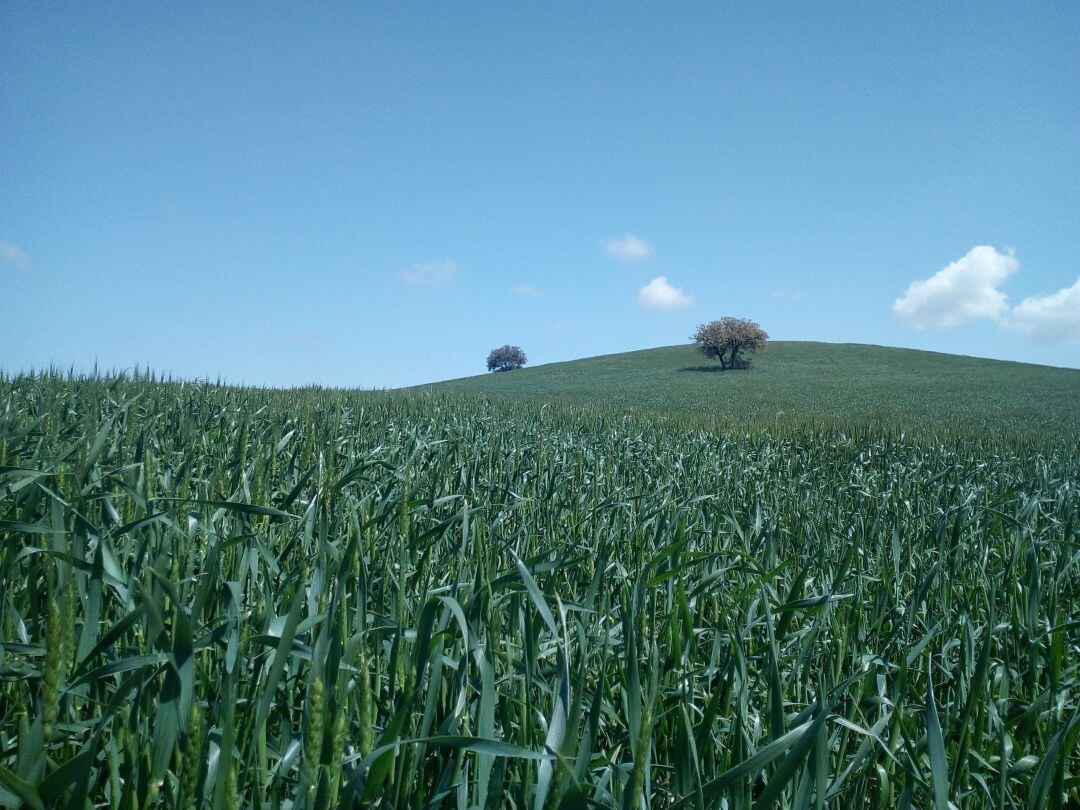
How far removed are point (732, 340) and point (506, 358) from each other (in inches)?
2019

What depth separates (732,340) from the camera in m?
61.8

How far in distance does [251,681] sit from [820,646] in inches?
83.4

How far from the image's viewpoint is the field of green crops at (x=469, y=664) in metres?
1.10

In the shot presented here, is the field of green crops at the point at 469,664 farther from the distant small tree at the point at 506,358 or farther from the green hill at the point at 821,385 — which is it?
the distant small tree at the point at 506,358

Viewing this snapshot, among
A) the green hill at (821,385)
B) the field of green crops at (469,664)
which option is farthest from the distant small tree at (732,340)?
the field of green crops at (469,664)

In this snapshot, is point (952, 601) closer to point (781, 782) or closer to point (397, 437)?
point (781, 782)

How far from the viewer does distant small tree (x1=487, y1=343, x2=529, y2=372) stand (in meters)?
107

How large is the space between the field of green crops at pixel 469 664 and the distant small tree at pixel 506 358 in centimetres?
10322

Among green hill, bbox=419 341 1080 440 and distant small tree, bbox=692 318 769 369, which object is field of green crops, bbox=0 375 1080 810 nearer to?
green hill, bbox=419 341 1080 440

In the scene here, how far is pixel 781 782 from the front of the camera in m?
1.05

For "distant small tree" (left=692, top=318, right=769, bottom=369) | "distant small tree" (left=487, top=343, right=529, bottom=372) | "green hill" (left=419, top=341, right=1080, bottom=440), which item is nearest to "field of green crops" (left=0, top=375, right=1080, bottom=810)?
"green hill" (left=419, top=341, right=1080, bottom=440)

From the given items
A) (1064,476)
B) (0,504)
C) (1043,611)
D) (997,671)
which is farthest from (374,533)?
(1064,476)

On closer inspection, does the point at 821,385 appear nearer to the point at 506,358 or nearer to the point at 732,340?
the point at 732,340

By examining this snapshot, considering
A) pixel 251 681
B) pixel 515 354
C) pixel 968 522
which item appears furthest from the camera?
pixel 515 354
